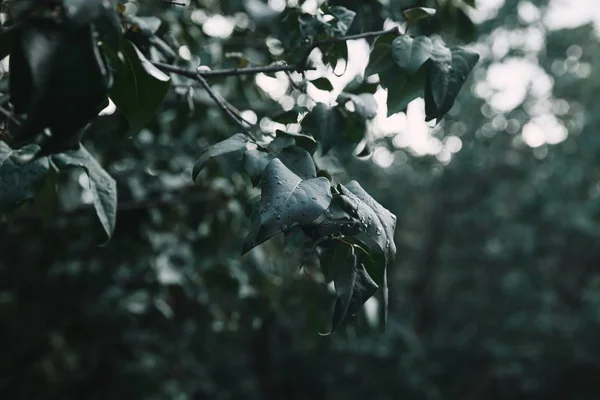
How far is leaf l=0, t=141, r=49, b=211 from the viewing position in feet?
2.77

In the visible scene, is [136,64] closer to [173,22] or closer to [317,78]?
[317,78]

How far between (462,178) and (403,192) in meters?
0.58

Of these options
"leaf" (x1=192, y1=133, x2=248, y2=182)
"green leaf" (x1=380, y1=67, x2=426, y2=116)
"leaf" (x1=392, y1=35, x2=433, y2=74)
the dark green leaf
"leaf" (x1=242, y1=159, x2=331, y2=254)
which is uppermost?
"leaf" (x1=392, y1=35, x2=433, y2=74)

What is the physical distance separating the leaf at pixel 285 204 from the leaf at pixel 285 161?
0.06m

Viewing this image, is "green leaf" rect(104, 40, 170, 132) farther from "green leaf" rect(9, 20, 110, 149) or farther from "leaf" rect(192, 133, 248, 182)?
"green leaf" rect(9, 20, 110, 149)

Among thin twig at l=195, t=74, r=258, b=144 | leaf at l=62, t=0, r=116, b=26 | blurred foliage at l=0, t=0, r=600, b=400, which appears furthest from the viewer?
blurred foliage at l=0, t=0, r=600, b=400

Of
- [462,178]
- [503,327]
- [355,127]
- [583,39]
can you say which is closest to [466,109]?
[462,178]

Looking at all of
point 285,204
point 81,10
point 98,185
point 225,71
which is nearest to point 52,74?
point 81,10

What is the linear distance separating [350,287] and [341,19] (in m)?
0.42

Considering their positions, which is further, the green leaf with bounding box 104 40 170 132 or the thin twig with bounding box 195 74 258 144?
the thin twig with bounding box 195 74 258 144

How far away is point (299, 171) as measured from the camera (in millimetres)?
788

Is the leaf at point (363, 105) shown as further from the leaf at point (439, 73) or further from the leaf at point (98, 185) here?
the leaf at point (98, 185)

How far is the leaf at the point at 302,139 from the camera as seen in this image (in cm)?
88

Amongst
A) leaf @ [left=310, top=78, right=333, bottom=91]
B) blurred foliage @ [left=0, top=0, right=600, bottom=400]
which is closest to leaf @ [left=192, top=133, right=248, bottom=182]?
blurred foliage @ [left=0, top=0, right=600, bottom=400]
